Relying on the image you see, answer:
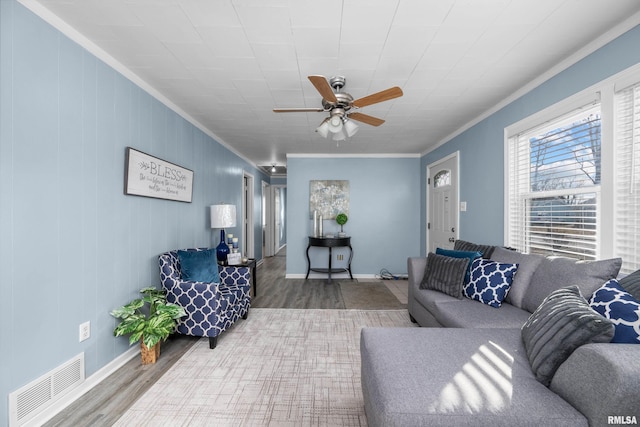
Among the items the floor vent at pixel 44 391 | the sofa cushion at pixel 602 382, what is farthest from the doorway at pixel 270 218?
the sofa cushion at pixel 602 382

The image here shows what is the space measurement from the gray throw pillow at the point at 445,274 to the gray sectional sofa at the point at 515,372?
2.46 feet

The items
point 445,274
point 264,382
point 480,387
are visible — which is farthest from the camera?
point 445,274

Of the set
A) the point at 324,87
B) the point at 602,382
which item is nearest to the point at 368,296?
the point at 324,87

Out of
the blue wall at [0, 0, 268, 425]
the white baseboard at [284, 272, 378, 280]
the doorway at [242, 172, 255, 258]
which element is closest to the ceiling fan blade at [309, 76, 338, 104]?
the blue wall at [0, 0, 268, 425]

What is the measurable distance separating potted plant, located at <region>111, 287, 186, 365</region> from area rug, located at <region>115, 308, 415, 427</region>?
0.86 feet

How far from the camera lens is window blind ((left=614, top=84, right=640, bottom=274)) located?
64.4 inches

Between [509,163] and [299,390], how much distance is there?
2769 mm

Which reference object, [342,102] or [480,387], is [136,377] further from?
[342,102]

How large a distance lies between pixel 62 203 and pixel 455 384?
7.44 ft

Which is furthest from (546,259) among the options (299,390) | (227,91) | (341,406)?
(227,91)

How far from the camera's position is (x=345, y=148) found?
4.72 m

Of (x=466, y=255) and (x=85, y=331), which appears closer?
(x=85, y=331)

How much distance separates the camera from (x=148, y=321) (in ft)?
6.89

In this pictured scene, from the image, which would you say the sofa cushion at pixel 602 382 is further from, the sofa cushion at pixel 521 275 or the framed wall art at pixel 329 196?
the framed wall art at pixel 329 196
